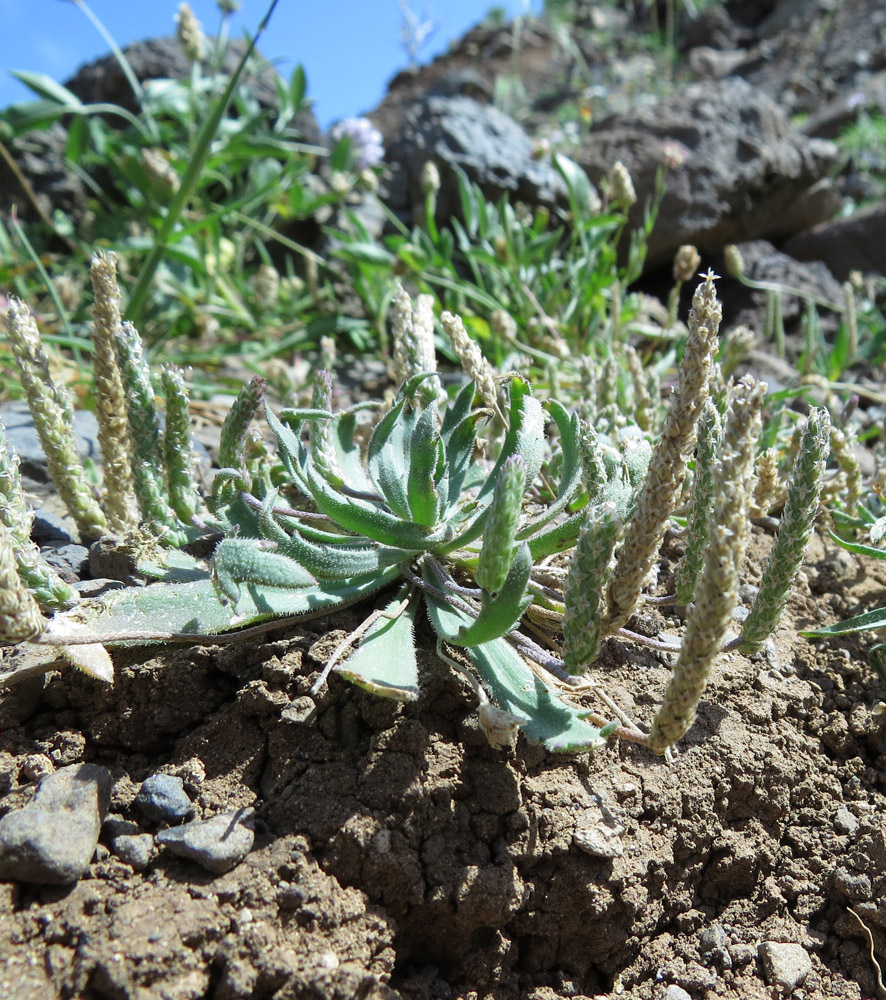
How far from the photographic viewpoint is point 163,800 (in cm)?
143

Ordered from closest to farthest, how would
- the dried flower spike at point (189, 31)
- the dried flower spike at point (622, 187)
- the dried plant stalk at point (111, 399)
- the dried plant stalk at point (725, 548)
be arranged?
the dried plant stalk at point (725, 548) < the dried plant stalk at point (111, 399) < the dried flower spike at point (622, 187) < the dried flower spike at point (189, 31)

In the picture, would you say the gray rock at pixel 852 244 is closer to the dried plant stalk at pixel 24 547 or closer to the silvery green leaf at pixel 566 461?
the silvery green leaf at pixel 566 461

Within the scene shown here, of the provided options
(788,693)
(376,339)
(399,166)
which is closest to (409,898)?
(788,693)

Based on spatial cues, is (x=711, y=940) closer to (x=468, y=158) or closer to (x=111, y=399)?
(x=111, y=399)

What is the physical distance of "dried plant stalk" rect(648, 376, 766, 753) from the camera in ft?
3.82

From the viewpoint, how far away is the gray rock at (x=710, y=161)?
189 inches

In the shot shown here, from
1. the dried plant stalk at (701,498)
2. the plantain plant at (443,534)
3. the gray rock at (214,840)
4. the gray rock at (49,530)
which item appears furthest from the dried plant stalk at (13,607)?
the dried plant stalk at (701,498)

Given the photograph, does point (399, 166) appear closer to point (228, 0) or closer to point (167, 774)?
point (228, 0)

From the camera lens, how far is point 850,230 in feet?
17.4

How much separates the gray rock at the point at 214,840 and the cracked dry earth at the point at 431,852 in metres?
0.03

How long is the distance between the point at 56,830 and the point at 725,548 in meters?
1.11

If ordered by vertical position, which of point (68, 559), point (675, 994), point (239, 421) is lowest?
point (675, 994)

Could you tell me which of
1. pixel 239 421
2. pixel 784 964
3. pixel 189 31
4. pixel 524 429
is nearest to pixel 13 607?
pixel 239 421

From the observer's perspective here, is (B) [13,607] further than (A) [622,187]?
No
